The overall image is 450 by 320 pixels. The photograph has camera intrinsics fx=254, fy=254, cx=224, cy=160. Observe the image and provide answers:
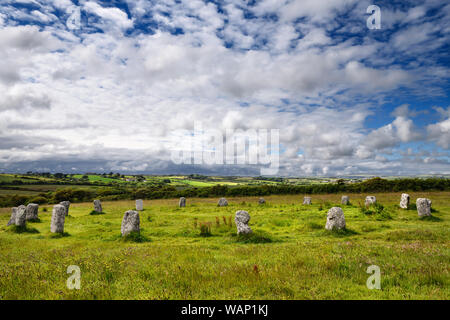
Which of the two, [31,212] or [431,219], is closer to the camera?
[431,219]

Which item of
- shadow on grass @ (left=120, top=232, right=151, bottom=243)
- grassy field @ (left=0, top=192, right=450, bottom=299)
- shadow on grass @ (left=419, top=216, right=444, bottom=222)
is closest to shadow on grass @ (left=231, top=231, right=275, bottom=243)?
grassy field @ (left=0, top=192, right=450, bottom=299)

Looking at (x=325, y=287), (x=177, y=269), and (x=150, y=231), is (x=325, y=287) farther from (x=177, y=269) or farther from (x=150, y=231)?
(x=150, y=231)

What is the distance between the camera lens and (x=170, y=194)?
202 ft

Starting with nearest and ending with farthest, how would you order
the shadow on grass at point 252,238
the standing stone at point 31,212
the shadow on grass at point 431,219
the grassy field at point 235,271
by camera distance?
the grassy field at point 235,271 → the shadow on grass at point 252,238 → the shadow on grass at point 431,219 → the standing stone at point 31,212

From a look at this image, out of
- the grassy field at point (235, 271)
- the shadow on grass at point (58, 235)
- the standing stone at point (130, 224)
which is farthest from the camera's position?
the shadow on grass at point (58, 235)

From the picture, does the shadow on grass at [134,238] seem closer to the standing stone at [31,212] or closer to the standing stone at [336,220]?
the standing stone at [336,220]

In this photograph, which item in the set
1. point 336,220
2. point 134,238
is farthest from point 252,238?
point 134,238

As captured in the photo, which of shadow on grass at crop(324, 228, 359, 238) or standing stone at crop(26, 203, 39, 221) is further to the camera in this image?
standing stone at crop(26, 203, 39, 221)

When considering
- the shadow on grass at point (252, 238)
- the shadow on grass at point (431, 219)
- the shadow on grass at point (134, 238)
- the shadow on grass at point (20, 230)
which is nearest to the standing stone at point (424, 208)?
the shadow on grass at point (431, 219)

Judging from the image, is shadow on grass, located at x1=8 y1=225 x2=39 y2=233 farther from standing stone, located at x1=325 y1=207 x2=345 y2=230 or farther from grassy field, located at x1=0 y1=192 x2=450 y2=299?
standing stone, located at x1=325 y1=207 x2=345 y2=230

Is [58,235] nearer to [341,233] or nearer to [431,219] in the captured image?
[341,233]

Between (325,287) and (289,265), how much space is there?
173 cm
